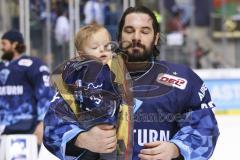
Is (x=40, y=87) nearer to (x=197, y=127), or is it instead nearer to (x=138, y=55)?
(x=138, y=55)

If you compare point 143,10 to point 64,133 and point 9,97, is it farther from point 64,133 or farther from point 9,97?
point 9,97

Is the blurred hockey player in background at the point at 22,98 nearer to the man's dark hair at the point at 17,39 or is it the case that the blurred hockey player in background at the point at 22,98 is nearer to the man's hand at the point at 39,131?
the man's hand at the point at 39,131

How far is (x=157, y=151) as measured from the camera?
2.12m

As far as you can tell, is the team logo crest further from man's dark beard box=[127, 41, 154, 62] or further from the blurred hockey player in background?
man's dark beard box=[127, 41, 154, 62]

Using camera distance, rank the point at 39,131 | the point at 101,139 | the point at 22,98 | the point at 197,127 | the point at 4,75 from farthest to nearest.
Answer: the point at 4,75 → the point at 22,98 → the point at 39,131 → the point at 197,127 → the point at 101,139

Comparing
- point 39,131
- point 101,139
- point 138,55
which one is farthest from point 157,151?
point 39,131

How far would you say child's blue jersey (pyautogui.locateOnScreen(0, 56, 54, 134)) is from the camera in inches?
226

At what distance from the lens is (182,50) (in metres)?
9.88

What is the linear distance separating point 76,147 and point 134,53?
15.1 inches

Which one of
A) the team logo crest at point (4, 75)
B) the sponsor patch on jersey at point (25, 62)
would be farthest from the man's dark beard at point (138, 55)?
the team logo crest at point (4, 75)

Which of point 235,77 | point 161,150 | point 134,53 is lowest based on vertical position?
point 235,77

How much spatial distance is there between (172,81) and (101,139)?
1.36ft

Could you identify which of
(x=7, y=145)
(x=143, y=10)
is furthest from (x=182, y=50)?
(x=143, y=10)

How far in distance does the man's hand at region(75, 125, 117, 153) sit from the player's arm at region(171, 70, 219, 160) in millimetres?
279
